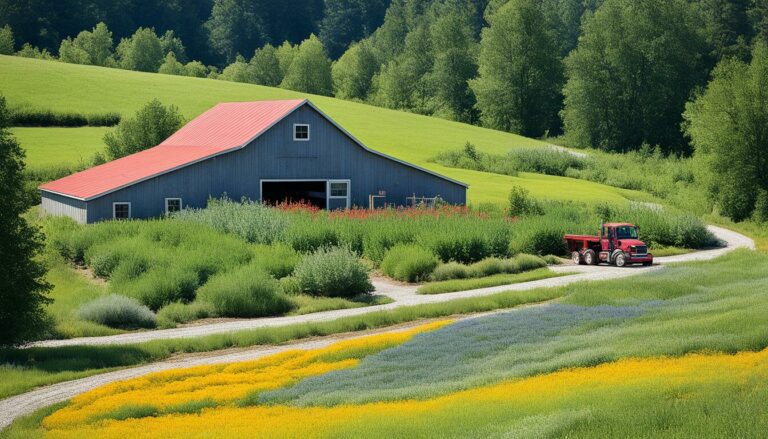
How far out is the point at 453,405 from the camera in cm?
1460

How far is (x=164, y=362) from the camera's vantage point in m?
23.4

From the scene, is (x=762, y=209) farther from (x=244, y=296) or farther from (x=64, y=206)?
(x=64, y=206)

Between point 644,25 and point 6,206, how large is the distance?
92056mm

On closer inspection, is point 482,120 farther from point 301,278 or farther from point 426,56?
point 301,278

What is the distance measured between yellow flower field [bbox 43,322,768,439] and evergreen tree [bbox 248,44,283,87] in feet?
429

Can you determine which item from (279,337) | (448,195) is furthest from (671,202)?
(279,337)

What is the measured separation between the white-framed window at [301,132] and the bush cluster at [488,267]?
14.2 meters

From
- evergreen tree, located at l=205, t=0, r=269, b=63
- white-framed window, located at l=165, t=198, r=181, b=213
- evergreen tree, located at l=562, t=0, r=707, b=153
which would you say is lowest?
white-framed window, located at l=165, t=198, r=181, b=213

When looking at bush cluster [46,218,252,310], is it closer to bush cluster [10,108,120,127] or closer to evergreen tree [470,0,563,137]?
bush cluster [10,108,120,127]

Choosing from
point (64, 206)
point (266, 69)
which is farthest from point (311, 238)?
point (266, 69)

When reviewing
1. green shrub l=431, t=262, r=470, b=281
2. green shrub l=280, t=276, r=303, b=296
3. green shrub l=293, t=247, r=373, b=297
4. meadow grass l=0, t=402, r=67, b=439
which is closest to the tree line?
green shrub l=431, t=262, r=470, b=281

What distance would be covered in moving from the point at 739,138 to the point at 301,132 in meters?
27.2

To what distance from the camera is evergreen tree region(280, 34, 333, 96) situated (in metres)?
138

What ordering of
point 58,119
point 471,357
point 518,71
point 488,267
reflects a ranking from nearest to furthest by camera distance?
point 471,357 < point 488,267 < point 58,119 < point 518,71
